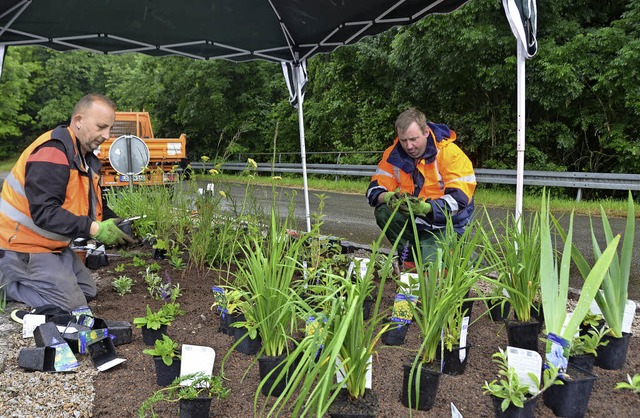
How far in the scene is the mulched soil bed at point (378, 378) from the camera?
174 centimetres

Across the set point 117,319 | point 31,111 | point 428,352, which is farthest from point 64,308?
point 31,111

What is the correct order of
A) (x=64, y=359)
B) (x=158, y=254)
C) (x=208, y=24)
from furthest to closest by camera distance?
1. (x=208, y=24)
2. (x=158, y=254)
3. (x=64, y=359)

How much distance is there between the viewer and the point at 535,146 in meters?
11.5

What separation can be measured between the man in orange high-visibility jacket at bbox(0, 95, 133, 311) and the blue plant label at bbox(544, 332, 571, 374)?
2.50 m

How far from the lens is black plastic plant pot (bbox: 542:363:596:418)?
164cm

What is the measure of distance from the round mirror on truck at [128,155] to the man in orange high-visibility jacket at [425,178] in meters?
2.94

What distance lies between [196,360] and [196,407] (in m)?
0.21

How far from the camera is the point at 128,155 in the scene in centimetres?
539

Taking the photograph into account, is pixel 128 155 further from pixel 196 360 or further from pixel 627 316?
pixel 627 316

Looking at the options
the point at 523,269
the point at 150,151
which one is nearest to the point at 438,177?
the point at 523,269

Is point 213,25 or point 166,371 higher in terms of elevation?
point 213,25

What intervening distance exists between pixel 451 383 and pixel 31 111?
40492 millimetres

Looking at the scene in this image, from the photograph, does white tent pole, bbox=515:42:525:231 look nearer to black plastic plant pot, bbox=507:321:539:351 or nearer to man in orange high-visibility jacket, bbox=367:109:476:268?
man in orange high-visibility jacket, bbox=367:109:476:268

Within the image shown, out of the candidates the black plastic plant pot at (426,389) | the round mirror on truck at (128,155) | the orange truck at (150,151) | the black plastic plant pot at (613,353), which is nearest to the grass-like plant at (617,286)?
the black plastic plant pot at (613,353)
